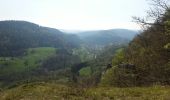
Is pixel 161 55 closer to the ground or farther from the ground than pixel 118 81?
farther from the ground

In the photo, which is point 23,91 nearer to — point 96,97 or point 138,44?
point 96,97

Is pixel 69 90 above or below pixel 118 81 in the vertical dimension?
above

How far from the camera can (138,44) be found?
48.6m

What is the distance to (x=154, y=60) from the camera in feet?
108

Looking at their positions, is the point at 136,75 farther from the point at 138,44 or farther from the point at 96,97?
the point at 96,97

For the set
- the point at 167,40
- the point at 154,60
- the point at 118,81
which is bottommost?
the point at 118,81

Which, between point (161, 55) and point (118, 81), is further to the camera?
point (118, 81)

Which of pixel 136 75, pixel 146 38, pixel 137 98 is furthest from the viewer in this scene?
pixel 146 38

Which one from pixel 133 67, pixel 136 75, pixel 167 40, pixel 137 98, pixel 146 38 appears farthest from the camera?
pixel 146 38

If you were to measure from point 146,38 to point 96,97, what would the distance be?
103 feet

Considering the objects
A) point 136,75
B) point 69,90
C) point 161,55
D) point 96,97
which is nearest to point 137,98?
point 96,97

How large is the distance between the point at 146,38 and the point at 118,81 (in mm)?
10907

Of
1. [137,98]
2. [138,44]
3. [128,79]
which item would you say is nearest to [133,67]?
[128,79]

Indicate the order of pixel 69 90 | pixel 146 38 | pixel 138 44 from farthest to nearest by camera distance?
pixel 138 44 < pixel 146 38 < pixel 69 90
